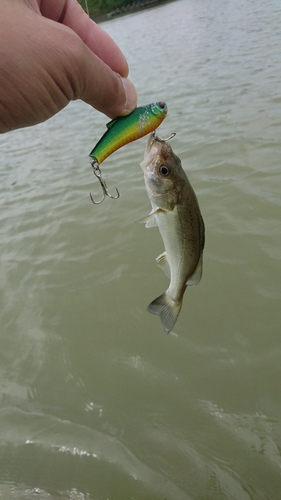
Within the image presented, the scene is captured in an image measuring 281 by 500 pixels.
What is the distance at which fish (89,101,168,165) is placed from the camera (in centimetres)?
180

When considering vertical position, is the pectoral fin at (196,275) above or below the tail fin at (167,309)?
above

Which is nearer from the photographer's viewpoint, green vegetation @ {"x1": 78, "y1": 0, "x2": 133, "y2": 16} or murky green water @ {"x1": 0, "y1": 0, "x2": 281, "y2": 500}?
murky green water @ {"x1": 0, "y1": 0, "x2": 281, "y2": 500}

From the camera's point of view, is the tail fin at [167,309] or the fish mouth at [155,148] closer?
the fish mouth at [155,148]

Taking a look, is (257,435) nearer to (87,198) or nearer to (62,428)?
(62,428)

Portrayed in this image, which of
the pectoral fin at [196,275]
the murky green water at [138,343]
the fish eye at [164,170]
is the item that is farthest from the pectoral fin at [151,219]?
the murky green water at [138,343]

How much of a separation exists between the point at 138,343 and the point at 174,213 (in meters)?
1.59

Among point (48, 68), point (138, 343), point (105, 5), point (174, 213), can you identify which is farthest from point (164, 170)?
point (105, 5)

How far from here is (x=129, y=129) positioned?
1817 mm

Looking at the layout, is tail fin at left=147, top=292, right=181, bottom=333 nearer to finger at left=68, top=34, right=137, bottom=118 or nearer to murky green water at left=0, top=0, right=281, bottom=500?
murky green water at left=0, top=0, right=281, bottom=500

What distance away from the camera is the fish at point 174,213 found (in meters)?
2.07

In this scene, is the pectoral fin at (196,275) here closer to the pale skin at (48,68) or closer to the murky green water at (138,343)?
the pale skin at (48,68)

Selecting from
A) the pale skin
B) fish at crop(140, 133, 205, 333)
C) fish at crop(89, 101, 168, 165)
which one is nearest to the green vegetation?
the pale skin

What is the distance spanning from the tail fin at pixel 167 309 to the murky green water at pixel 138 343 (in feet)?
2.75

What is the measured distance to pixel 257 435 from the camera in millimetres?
2535
